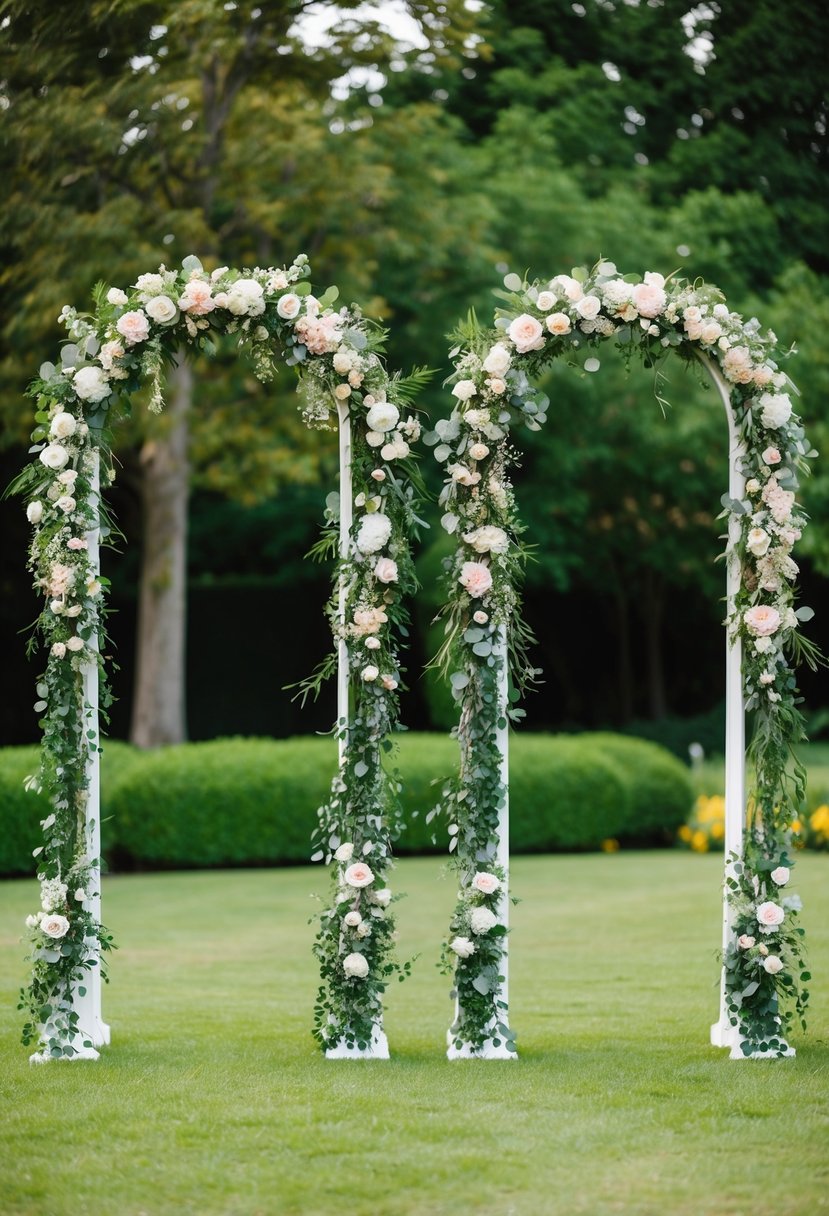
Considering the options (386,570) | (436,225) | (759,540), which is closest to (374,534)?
(386,570)

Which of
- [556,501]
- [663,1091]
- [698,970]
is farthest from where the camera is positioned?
[556,501]

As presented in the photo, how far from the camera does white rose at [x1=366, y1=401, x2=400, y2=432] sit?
18.1ft

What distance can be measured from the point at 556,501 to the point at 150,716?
20.1 ft

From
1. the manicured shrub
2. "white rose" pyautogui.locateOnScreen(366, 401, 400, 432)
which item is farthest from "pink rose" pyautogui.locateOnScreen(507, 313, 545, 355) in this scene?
the manicured shrub

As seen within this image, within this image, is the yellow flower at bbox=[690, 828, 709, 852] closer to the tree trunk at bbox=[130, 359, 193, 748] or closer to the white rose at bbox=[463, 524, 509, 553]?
the tree trunk at bbox=[130, 359, 193, 748]

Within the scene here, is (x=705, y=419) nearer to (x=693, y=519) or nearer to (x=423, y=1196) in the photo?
(x=693, y=519)

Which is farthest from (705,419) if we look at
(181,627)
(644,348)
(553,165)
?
(644,348)

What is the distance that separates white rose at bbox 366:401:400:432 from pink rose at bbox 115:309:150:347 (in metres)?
0.97

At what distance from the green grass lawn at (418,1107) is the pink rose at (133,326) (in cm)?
281

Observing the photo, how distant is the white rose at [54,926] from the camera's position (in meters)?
5.48

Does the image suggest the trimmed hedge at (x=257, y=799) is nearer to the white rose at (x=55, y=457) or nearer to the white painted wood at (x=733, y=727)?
the white painted wood at (x=733, y=727)

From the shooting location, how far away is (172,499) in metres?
14.7

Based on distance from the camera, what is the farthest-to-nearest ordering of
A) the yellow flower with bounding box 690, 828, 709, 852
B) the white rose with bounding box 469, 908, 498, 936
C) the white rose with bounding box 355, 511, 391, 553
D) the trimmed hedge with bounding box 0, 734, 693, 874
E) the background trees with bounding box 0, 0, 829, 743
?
the yellow flower with bounding box 690, 828, 709, 852, the background trees with bounding box 0, 0, 829, 743, the trimmed hedge with bounding box 0, 734, 693, 874, the white rose with bounding box 355, 511, 391, 553, the white rose with bounding box 469, 908, 498, 936

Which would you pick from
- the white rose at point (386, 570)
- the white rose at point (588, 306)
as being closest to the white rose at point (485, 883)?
the white rose at point (386, 570)
